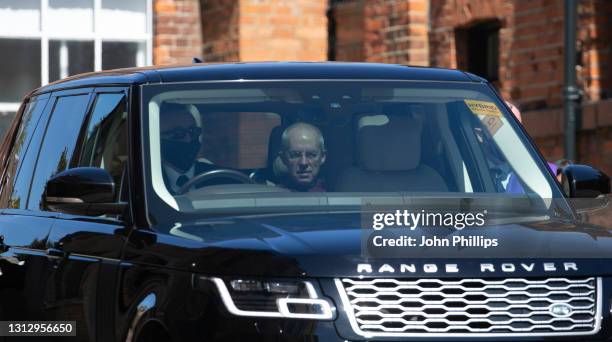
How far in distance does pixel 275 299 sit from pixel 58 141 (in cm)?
232

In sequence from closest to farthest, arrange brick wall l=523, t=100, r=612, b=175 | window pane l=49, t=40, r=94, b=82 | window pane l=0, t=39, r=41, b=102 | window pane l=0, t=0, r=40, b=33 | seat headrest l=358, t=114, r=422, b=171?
1. seat headrest l=358, t=114, r=422, b=171
2. brick wall l=523, t=100, r=612, b=175
3. window pane l=0, t=0, r=40, b=33
4. window pane l=0, t=39, r=41, b=102
5. window pane l=49, t=40, r=94, b=82

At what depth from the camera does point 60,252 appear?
6.36 m

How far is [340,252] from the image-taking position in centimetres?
506

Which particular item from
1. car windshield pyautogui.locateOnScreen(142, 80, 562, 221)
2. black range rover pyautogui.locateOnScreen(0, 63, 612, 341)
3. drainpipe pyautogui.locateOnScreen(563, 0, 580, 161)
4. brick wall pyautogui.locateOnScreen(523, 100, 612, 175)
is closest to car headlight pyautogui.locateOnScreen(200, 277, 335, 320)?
black range rover pyautogui.locateOnScreen(0, 63, 612, 341)

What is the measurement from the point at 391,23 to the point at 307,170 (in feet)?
47.0

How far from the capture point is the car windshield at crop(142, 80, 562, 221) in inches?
238

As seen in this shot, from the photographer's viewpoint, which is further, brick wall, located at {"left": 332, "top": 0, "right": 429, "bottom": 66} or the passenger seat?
brick wall, located at {"left": 332, "top": 0, "right": 429, "bottom": 66}

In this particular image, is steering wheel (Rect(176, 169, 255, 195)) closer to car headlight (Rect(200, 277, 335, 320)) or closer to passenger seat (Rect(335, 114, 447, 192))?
passenger seat (Rect(335, 114, 447, 192))

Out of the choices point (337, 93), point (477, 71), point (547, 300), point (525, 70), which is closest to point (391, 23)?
point (477, 71)

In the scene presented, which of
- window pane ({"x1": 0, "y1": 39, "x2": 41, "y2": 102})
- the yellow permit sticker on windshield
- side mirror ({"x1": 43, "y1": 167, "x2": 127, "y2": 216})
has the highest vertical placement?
window pane ({"x1": 0, "y1": 39, "x2": 41, "y2": 102})

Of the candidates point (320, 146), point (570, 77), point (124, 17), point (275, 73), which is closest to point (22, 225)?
point (275, 73)

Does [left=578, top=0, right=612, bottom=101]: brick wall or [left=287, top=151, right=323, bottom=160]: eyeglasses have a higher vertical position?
[left=578, top=0, right=612, bottom=101]: brick wall

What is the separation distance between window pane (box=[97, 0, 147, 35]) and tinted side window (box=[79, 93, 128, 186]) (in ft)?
48.7

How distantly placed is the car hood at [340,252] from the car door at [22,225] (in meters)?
1.22
